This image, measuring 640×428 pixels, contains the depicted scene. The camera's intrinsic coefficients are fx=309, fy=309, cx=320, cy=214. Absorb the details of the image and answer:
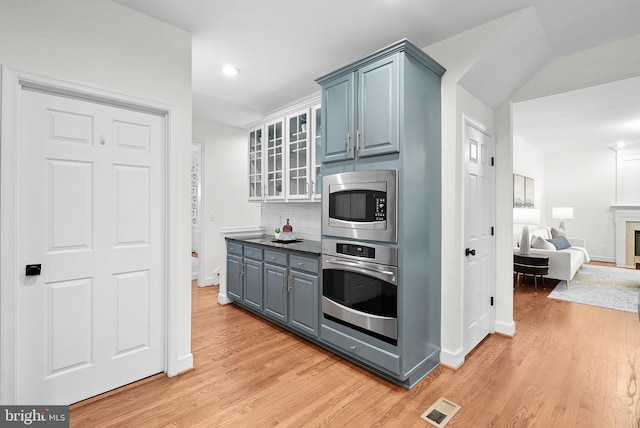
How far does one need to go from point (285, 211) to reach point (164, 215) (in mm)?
2084

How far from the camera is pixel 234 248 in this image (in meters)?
3.96

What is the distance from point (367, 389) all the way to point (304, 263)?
1190 mm

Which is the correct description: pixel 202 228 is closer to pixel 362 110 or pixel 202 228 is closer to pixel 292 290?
pixel 292 290

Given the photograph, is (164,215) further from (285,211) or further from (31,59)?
(285,211)

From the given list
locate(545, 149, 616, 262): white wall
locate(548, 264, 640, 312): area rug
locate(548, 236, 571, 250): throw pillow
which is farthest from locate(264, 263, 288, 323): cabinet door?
locate(545, 149, 616, 262): white wall

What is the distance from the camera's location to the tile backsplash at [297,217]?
3992mm

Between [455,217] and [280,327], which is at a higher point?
[455,217]

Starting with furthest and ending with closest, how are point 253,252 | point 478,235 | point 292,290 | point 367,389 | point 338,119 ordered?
point 253,252, point 292,290, point 478,235, point 338,119, point 367,389

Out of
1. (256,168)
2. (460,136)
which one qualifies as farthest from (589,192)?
(256,168)

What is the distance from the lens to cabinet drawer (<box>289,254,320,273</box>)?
9.45 feet

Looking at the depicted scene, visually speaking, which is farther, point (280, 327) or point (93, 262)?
point (280, 327)

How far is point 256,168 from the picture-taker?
4453mm

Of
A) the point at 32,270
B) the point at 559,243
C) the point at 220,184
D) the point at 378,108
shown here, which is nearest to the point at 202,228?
the point at 220,184

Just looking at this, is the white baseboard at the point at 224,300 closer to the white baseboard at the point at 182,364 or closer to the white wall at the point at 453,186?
the white baseboard at the point at 182,364
